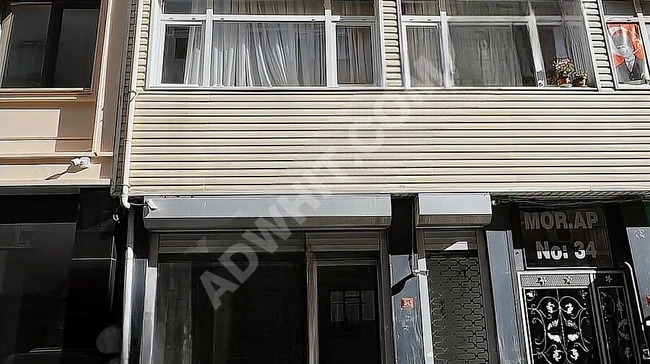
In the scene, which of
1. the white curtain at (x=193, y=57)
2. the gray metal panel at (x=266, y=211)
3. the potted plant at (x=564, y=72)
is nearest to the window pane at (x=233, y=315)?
the gray metal panel at (x=266, y=211)

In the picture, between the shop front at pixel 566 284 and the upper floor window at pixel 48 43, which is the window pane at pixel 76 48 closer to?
the upper floor window at pixel 48 43

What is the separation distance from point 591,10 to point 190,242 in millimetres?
5925

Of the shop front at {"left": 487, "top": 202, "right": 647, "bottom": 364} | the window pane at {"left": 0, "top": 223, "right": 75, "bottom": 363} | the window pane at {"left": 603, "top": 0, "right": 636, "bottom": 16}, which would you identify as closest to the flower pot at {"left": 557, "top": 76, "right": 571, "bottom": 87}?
the window pane at {"left": 603, "top": 0, "right": 636, "bottom": 16}

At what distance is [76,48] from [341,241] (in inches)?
161

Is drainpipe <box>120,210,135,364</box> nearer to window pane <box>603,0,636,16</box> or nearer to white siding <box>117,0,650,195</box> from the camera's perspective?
white siding <box>117,0,650,195</box>

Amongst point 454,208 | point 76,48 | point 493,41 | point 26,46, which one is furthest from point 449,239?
point 26,46

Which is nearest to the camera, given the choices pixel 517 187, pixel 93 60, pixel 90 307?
pixel 90 307

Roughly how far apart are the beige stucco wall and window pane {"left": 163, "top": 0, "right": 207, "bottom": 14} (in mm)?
826

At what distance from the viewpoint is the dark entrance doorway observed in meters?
6.41

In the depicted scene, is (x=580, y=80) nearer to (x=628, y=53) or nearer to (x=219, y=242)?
(x=628, y=53)

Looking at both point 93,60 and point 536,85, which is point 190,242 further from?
point 536,85

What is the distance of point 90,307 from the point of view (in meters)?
6.12

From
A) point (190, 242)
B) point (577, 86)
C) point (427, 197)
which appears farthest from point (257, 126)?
point (577, 86)

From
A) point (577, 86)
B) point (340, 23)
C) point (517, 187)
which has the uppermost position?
point (340, 23)
